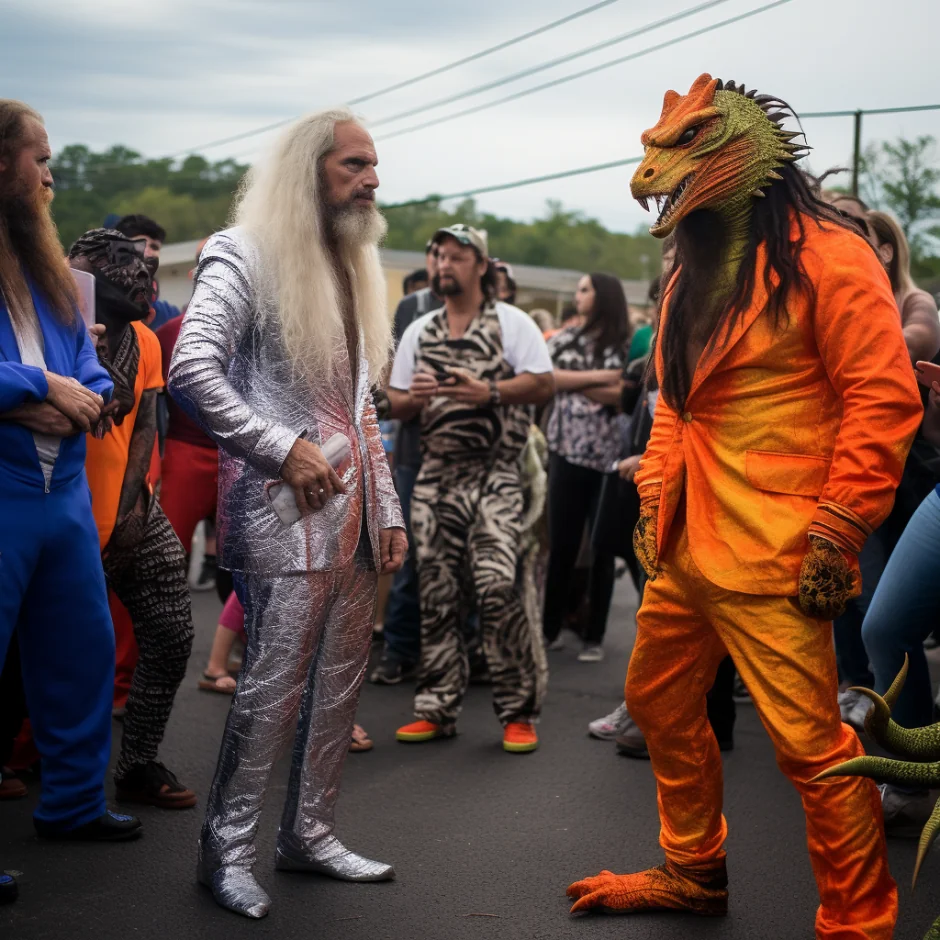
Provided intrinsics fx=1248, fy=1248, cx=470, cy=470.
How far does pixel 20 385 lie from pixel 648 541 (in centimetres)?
190

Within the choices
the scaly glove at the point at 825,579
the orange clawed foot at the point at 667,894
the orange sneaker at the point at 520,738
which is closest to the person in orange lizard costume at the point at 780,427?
the scaly glove at the point at 825,579

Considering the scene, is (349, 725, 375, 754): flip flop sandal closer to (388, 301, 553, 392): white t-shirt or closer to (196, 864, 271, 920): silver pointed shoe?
(388, 301, 553, 392): white t-shirt

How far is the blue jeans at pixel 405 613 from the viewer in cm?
701

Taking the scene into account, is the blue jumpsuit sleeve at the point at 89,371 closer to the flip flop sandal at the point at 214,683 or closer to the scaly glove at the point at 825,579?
the scaly glove at the point at 825,579

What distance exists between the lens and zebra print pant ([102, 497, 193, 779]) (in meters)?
4.63

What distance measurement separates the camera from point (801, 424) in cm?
327

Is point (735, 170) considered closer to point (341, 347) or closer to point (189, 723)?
point (341, 347)

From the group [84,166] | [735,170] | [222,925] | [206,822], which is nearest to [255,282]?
[735,170]

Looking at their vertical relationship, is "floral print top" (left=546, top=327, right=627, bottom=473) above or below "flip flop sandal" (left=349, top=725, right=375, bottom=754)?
above

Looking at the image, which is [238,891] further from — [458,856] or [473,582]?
[473,582]

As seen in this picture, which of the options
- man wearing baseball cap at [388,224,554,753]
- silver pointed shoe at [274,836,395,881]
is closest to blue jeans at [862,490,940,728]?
silver pointed shoe at [274,836,395,881]

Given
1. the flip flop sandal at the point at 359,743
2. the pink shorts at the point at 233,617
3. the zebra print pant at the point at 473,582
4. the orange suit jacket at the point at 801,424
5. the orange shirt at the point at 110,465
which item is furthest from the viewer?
the pink shorts at the point at 233,617

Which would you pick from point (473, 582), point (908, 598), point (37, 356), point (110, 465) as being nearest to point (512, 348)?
point (473, 582)

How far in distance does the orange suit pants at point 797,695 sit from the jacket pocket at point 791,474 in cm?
29
